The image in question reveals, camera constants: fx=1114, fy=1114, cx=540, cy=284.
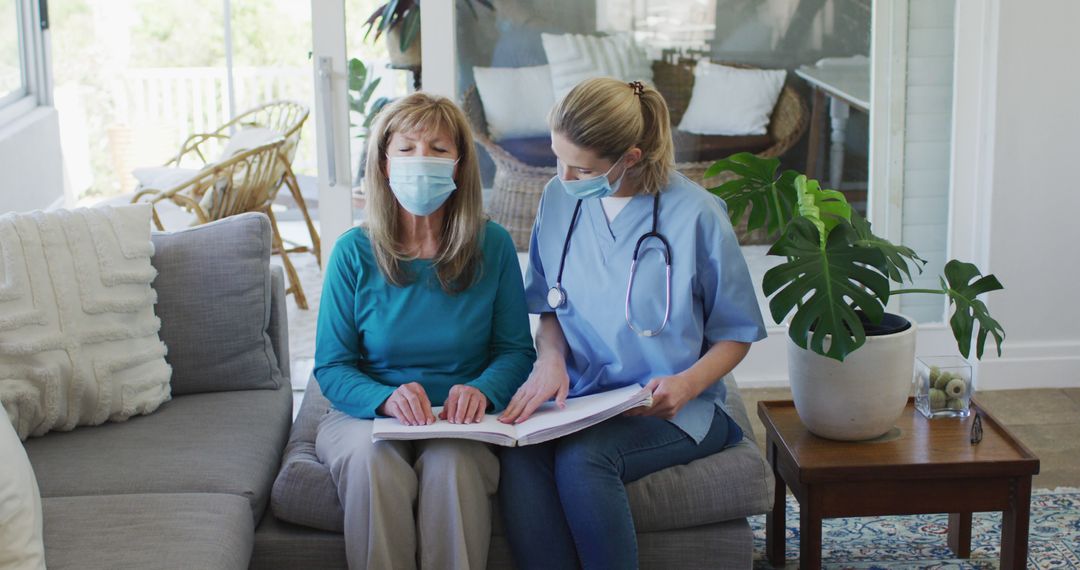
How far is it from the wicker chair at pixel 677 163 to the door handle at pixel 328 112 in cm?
38

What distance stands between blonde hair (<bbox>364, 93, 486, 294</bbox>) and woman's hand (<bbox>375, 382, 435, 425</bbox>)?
0.21m

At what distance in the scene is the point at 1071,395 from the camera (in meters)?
3.32

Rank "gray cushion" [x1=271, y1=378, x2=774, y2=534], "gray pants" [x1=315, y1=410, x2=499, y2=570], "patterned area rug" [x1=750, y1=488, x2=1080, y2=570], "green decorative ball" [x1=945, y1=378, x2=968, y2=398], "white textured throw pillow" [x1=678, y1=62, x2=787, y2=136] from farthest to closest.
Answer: "white textured throw pillow" [x1=678, y1=62, x2=787, y2=136] → "patterned area rug" [x1=750, y1=488, x2=1080, y2=570] → "green decorative ball" [x1=945, y1=378, x2=968, y2=398] → "gray cushion" [x1=271, y1=378, x2=774, y2=534] → "gray pants" [x1=315, y1=410, x2=499, y2=570]

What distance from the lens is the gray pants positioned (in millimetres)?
1763

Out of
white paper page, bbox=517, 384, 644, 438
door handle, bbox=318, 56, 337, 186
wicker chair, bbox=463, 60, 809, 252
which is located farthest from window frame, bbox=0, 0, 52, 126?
white paper page, bbox=517, 384, 644, 438

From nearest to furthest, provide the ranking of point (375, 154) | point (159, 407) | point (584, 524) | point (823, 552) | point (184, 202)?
1. point (584, 524)
2. point (375, 154)
3. point (159, 407)
4. point (823, 552)
5. point (184, 202)

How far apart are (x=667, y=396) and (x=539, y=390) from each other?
222mm

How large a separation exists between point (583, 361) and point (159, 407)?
0.84m

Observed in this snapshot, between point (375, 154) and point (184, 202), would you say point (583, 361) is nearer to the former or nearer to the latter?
point (375, 154)

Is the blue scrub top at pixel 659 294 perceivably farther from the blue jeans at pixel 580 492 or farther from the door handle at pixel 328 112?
the door handle at pixel 328 112

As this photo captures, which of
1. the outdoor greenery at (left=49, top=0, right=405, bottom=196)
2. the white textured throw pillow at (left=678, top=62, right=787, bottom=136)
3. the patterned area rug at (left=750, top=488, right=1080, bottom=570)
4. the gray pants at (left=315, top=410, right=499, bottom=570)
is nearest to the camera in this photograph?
the gray pants at (left=315, top=410, right=499, bottom=570)

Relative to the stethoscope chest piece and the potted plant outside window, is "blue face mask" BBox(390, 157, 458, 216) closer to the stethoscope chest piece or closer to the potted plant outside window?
the stethoscope chest piece

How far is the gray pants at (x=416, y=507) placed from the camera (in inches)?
69.4

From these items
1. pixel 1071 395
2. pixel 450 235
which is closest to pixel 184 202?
pixel 450 235
